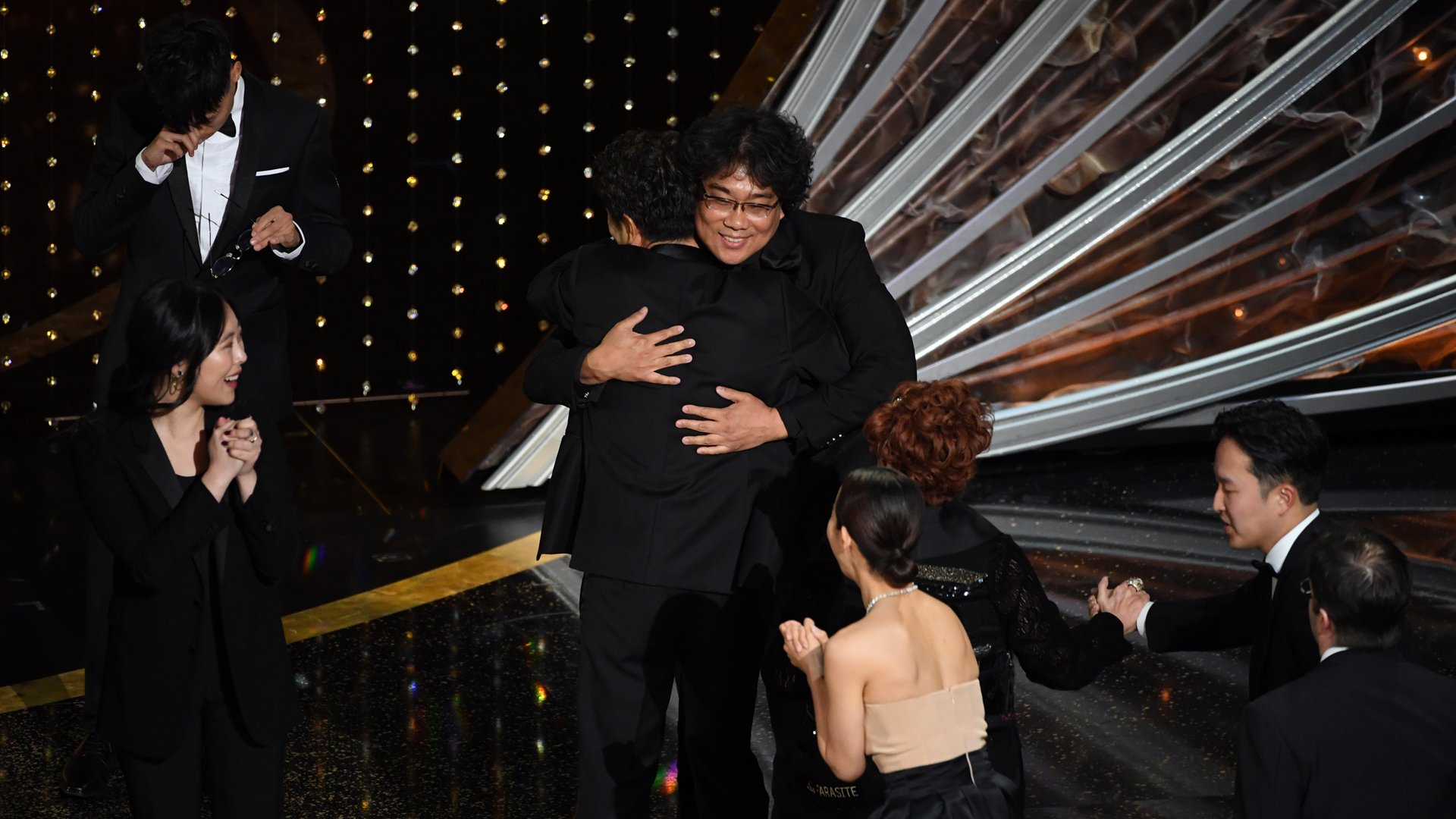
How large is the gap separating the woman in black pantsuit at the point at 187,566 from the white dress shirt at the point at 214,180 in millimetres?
755

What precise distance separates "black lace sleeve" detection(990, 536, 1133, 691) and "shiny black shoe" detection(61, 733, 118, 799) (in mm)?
2150

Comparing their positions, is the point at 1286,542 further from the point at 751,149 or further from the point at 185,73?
the point at 185,73

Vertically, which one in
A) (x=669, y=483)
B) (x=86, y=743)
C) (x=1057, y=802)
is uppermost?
(x=669, y=483)

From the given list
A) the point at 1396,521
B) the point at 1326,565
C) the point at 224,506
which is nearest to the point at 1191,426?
the point at 1396,521

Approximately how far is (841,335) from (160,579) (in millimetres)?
1344

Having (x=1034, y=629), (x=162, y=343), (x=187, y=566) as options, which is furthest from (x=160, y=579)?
(x=1034, y=629)

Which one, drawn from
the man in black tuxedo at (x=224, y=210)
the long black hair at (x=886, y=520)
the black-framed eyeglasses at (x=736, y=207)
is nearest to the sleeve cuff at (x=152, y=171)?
the man in black tuxedo at (x=224, y=210)

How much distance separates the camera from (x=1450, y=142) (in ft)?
18.9

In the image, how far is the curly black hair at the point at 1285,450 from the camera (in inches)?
106

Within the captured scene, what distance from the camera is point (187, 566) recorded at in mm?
2633

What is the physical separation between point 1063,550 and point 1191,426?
4.48 ft

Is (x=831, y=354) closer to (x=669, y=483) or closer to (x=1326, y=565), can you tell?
(x=669, y=483)

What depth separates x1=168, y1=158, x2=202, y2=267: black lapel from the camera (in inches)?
134

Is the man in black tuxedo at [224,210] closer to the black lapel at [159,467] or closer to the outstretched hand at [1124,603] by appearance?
the black lapel at [159,467]
